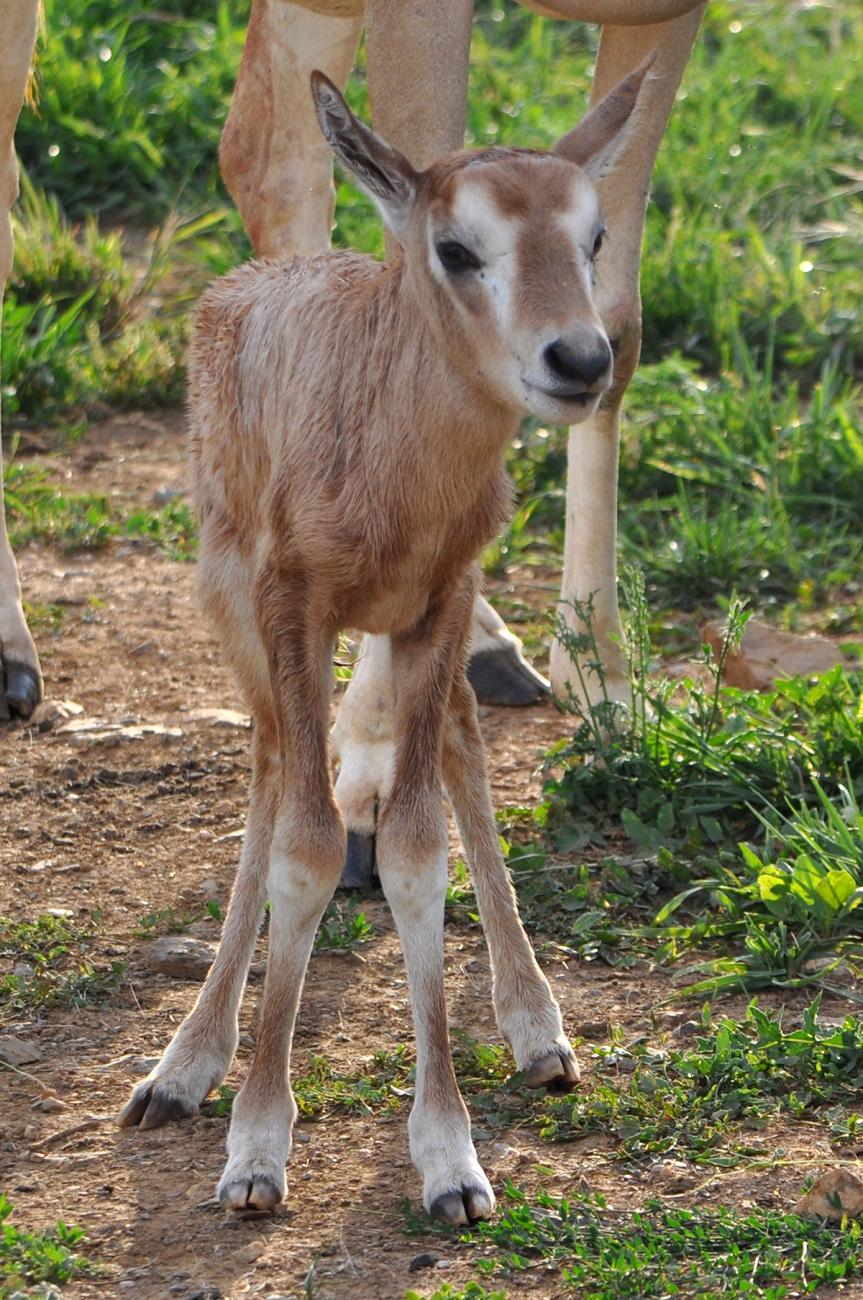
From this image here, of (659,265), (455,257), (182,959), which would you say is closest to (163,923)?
(182,959)

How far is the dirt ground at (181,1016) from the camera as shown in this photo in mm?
3531

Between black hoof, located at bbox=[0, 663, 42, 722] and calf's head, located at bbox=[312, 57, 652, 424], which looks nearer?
calf's head, located at bbox=[312, 57, 652, 424]

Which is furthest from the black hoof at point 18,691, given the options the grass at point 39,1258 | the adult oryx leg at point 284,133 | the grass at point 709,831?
the grass at point 39,1258

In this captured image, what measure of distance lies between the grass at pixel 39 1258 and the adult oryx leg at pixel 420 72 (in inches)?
104

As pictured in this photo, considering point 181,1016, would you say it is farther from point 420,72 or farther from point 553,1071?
point 420,72

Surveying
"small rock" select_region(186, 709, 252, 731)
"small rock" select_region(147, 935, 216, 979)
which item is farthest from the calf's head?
"small rock" select_region(186, 709, 252, 731)

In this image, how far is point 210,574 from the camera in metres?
4.16

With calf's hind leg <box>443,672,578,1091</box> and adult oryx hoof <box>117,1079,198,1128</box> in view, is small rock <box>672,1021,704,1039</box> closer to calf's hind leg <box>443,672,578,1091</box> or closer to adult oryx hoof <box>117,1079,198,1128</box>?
calf's hind leg <box>443,672,578,1091</box>

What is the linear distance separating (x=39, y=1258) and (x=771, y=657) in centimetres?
325

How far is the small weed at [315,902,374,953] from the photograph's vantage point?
183 inches

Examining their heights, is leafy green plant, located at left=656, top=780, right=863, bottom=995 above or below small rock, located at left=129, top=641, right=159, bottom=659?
below

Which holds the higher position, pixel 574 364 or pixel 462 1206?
pixel 574 364

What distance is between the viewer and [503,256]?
348cm

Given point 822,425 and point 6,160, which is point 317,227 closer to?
point 6,160
